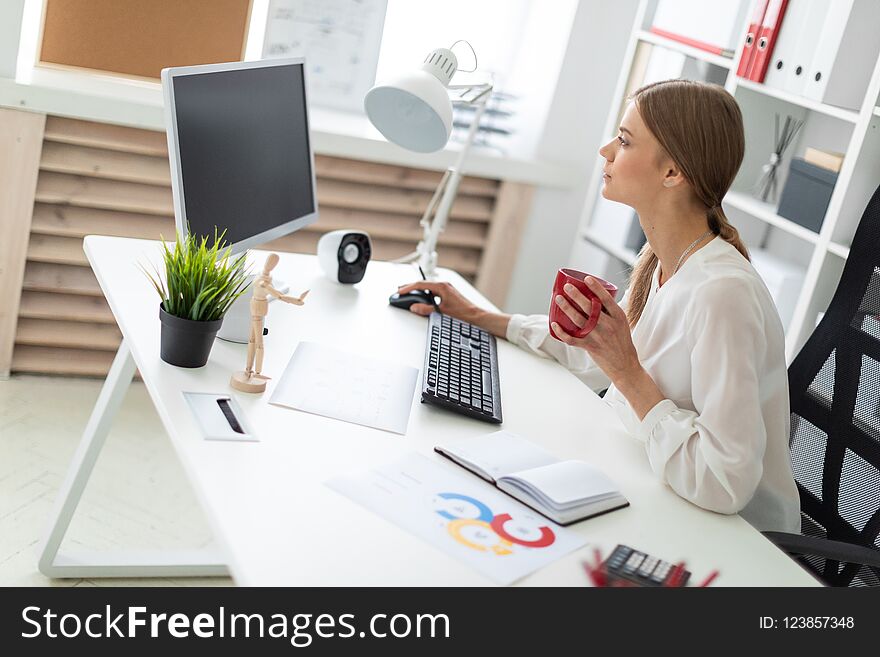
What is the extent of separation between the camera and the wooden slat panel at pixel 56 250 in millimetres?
2969

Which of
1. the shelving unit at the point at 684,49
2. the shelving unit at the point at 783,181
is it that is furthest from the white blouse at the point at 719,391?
the shelving unit at the point at 684,49

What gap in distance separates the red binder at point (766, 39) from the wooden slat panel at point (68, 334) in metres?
2.12

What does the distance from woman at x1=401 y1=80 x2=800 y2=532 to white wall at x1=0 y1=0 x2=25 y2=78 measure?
187 centimetres

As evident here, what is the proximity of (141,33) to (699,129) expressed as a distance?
205 centimetres

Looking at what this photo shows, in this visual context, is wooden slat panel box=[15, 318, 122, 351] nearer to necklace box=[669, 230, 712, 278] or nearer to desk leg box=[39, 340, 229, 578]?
desk leg box=[39, 340, 229, 578]

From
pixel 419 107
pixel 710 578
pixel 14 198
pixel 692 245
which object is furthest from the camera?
pixel 14 198

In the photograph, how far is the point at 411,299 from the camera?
7.02 feet

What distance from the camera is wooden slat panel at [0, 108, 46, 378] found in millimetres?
2807

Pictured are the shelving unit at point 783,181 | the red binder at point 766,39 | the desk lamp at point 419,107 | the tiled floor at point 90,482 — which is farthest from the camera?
the red binder at point 766,39

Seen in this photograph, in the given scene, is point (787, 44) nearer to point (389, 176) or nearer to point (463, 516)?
point (389, 176)

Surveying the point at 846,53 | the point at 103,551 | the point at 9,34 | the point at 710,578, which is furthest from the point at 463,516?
the point at 9,34

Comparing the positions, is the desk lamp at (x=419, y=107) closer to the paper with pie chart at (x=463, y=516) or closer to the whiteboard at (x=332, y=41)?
the paper with pie chart at (x=463, y=516)

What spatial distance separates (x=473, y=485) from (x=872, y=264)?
2.95 feet

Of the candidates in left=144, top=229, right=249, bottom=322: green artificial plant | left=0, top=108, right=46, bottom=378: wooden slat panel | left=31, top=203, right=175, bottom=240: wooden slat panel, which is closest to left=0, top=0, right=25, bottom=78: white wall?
left=0, top=108, right=46, bottom=378: wooden slat panel
